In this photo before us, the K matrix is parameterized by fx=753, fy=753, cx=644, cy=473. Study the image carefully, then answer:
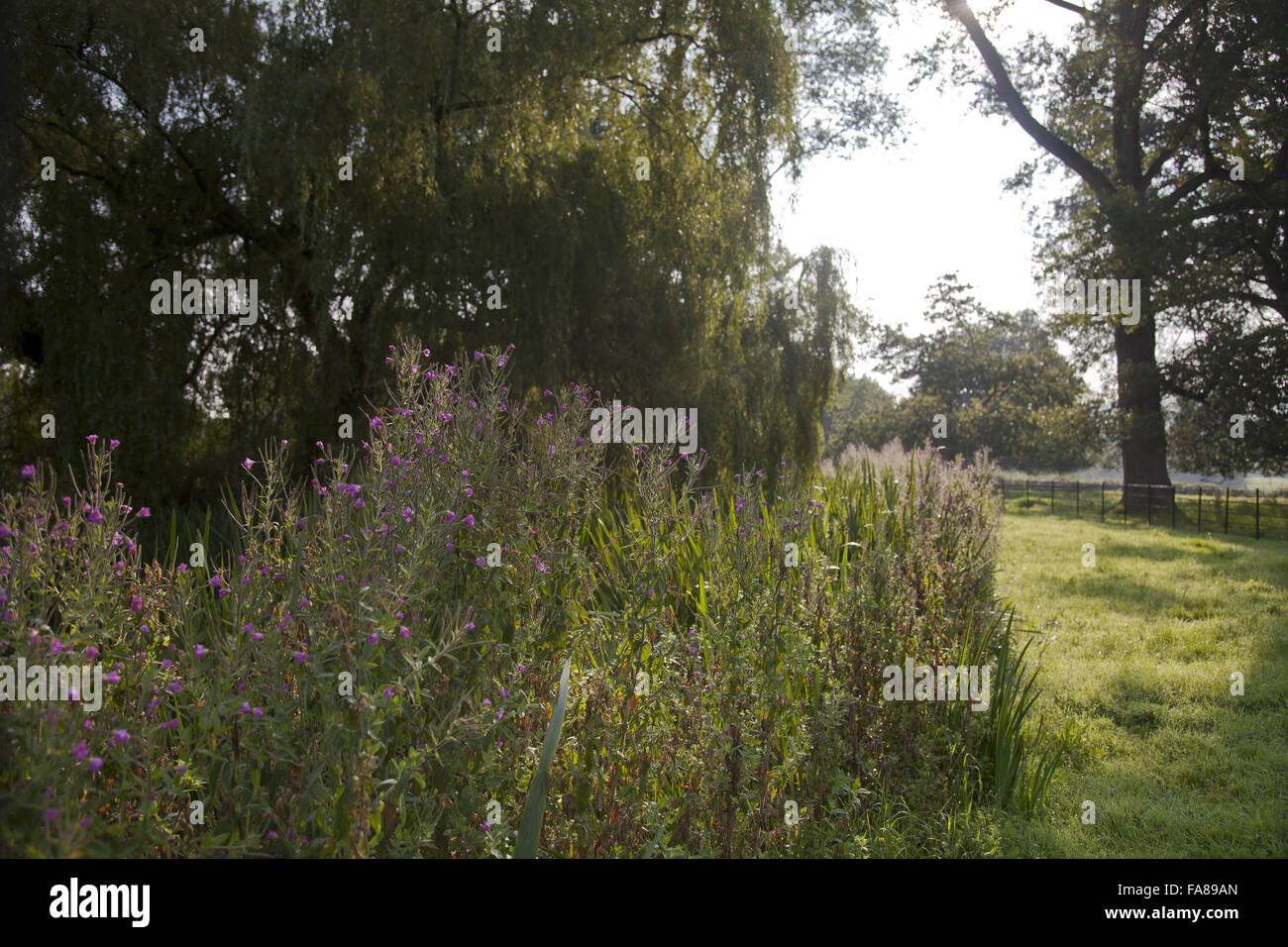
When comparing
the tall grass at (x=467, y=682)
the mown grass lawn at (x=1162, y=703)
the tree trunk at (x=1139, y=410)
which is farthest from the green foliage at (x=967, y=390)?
→ the tall grass at (x=467, y=682)

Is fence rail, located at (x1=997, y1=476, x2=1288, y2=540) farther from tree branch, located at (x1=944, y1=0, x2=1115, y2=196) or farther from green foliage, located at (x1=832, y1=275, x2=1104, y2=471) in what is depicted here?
green foliage, located at (x1=832, y1=275, x2=1104, y2=471)

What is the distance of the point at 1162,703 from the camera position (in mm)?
5645

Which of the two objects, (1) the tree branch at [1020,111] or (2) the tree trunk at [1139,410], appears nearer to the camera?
(2) the tree trunk at [1139,410]

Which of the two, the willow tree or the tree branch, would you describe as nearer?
the willow tree

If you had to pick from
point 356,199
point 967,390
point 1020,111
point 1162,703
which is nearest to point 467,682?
point 1162,703

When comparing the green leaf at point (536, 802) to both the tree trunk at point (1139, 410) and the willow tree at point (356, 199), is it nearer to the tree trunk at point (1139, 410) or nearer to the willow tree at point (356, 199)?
the willow tree at point (356, 199)

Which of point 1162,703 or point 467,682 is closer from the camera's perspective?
point 467,682

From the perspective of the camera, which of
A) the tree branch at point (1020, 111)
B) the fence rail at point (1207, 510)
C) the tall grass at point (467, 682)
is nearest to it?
the tall grass at point (467, 682)

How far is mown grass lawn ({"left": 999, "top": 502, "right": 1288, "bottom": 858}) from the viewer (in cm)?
365

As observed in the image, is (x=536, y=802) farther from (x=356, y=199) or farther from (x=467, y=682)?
(x=356, y=199)

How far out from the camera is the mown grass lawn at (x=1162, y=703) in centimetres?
365

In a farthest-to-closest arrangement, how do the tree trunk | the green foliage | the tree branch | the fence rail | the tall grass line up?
the green foliage → the tree branch → the tree trunk → the fence rail → the tall grass

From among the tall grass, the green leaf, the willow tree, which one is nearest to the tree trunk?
the willow tree
